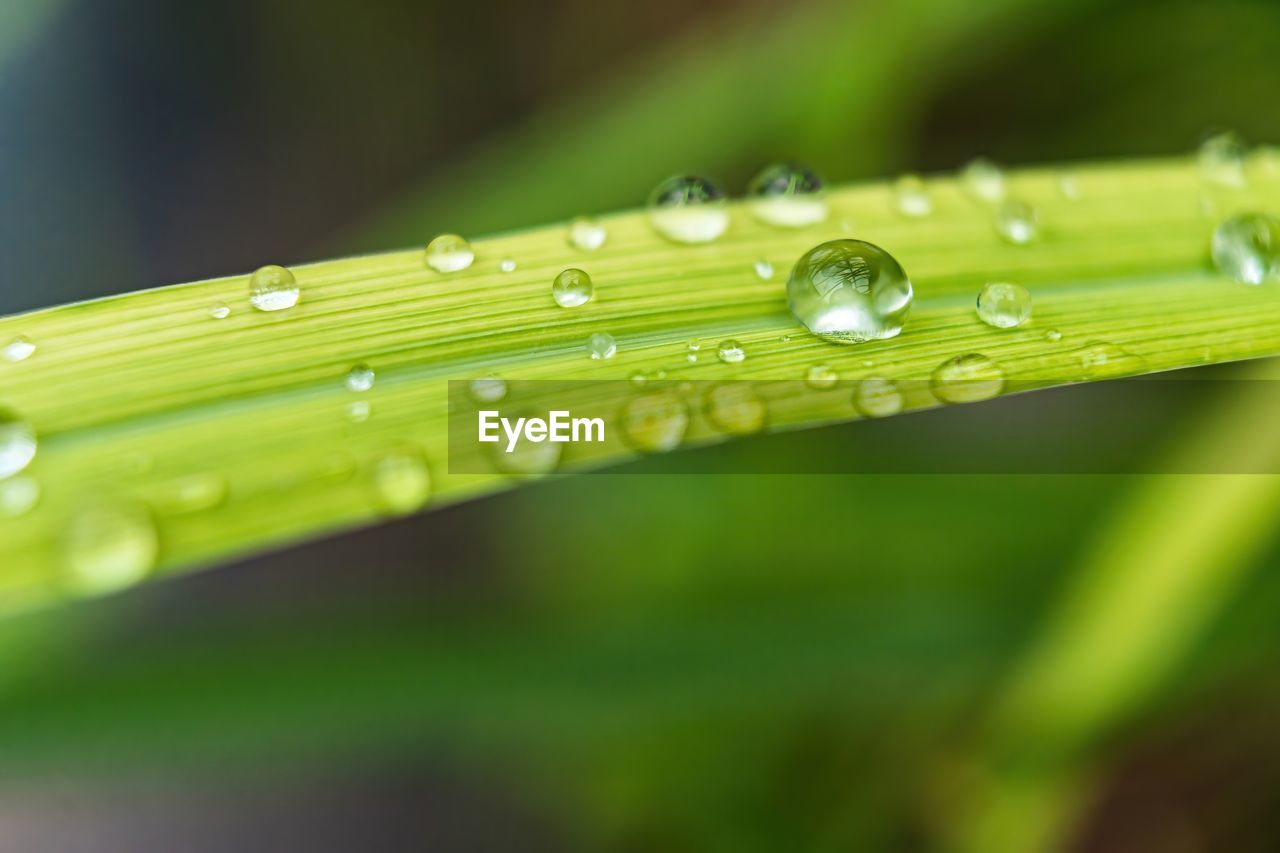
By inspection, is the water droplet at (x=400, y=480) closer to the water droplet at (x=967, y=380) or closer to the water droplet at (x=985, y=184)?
the water droplet at (x=967, y=380)

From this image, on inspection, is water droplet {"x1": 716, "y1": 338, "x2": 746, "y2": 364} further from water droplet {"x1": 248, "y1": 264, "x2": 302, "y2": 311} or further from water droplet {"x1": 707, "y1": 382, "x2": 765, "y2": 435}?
water droplet {"x1": 248, "y1": 264, "x2": 302, "y2": 311}

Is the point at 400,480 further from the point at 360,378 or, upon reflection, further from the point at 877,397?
the point at 877,397

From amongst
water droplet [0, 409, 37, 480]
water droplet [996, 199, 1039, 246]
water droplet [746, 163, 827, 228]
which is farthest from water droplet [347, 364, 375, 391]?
water droplet [996, 199, 1039, 246]

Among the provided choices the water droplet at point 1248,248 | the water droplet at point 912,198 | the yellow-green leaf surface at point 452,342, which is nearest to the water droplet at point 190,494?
the yellow-green leaf surface at point 452,342

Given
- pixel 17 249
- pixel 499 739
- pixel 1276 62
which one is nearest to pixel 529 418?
pixel 499 739

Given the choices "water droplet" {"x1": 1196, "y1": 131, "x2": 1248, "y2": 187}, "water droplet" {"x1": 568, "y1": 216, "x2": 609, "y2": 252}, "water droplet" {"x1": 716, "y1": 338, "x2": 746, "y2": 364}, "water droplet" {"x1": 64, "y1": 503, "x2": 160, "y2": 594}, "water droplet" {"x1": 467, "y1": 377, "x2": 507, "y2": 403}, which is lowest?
"water droplet" {"x1": 64, "y1": 503, "x2": 160, "y2": 594}

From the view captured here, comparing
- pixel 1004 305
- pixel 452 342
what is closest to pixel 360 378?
pixel 452 342
